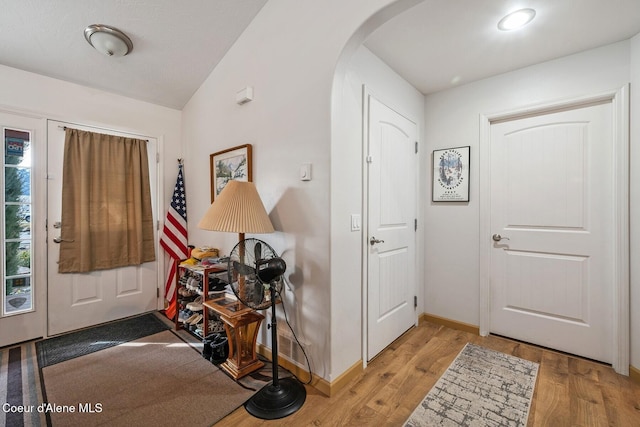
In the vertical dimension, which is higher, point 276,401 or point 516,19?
point 516,19

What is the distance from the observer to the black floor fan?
1643mm

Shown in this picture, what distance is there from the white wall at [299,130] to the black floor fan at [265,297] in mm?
209

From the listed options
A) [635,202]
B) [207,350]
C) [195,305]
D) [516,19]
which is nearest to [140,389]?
[207,350]

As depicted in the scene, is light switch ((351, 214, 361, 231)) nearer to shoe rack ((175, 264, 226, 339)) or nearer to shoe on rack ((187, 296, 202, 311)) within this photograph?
shoe rack ((175, 264, 226, 339))

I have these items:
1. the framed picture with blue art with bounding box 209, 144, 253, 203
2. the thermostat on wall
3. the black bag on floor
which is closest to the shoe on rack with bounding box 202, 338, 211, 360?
the black bag on floor

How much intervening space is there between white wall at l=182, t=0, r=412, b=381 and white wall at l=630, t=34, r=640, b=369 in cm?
189

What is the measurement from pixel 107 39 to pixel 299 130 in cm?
174

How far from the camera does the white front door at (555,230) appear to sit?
2.12 metres

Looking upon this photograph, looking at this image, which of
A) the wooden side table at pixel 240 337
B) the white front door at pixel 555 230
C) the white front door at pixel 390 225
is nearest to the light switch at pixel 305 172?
the white front door at pixel 390 225

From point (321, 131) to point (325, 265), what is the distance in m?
0.87

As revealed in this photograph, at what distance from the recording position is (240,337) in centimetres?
194

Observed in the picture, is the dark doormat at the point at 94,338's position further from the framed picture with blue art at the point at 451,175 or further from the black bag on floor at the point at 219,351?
the framed picture with blue art at the point at 451,175

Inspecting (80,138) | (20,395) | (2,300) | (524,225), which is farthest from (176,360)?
(524,225)

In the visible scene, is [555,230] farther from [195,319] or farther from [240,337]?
[195,319]
